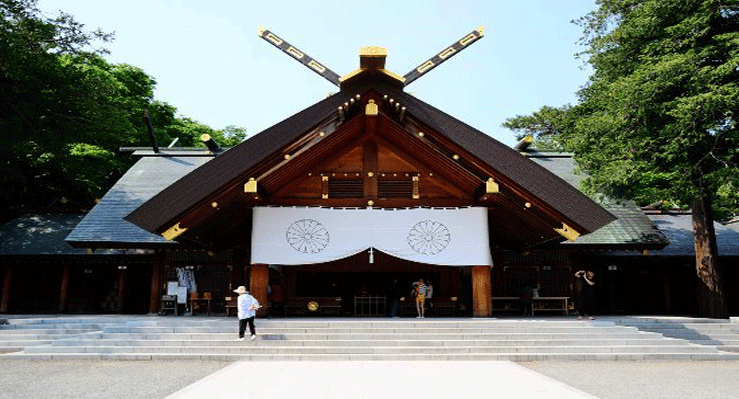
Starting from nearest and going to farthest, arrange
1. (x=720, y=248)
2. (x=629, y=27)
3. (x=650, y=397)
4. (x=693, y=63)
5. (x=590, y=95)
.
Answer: (x=650, y=397)
(x=693, y=63)
(x=629, y=27)
(x=590, y=95)
(x=720, y=248)

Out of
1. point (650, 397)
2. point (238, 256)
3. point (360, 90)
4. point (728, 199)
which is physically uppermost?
point (360, 90)

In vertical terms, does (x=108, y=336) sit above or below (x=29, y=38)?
below

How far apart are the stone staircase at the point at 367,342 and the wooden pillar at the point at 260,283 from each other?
1.29 metres

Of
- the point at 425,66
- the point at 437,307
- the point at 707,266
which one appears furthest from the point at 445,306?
the point at 707,266

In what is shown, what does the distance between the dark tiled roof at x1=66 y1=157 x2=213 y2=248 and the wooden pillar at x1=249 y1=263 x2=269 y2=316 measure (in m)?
4.21

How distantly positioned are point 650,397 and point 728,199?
32.5ft

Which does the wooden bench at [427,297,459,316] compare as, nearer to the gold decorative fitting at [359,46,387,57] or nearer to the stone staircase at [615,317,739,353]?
the stone staircase at [615,317,739,353]

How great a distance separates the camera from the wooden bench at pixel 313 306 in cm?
1411

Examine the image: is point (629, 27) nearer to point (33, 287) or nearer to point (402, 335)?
point (402, 335)

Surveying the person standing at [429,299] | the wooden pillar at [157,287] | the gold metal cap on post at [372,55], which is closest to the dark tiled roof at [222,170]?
the gold metal cap on post at [372,55]

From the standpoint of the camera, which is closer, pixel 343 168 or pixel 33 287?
pixel 343 168

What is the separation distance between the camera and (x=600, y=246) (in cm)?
1507

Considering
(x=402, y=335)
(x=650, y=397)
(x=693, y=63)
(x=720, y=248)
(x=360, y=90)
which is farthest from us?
(x=720, y=248)

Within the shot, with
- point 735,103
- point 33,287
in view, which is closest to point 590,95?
point 735,103
